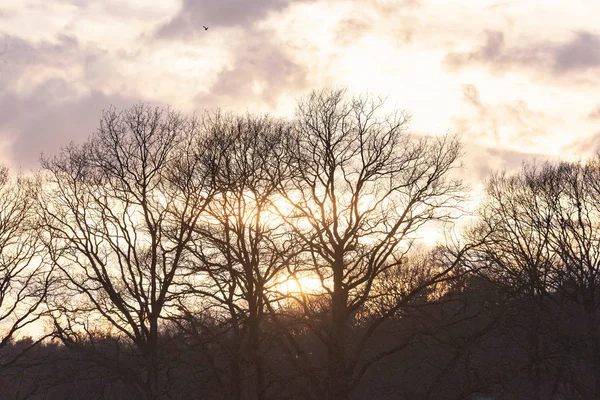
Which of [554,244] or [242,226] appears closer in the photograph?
[242,226]

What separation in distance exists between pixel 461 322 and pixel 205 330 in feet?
32.2

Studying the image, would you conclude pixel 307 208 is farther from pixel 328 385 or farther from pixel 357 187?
pixel 328 385

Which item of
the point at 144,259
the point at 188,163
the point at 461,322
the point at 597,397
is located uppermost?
the point at 188,163

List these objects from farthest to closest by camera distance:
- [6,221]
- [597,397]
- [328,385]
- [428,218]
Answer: [6,221]
[597,397]
[428,218]
[328,385]

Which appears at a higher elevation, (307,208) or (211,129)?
(211,129)

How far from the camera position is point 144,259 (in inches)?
1225

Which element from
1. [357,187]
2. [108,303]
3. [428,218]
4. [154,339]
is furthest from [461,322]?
[108,303]

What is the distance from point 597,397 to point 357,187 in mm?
16036

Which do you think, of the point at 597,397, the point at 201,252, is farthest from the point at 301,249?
the point at 597,397

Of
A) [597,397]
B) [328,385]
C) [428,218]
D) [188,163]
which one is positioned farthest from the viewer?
[597,397]

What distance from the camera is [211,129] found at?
29.0 metres

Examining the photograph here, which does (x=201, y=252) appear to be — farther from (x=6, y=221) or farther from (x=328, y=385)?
(x=6, y=221)

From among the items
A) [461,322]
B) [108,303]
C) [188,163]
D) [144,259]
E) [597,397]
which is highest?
[188,163]

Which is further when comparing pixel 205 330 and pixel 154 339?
pixel 154 339
